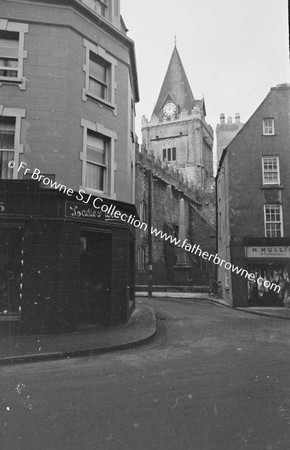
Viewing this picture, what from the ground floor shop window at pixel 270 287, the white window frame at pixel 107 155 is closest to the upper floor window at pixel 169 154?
the ground floor shop window at pixel 270 287

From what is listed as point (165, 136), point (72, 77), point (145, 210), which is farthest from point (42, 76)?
point (165, 136)

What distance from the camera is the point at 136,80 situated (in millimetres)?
16875

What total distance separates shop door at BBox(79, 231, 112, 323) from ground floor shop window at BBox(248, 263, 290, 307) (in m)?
10.6

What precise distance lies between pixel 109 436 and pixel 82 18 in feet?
39.5

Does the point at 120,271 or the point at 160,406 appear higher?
the point at 120,271

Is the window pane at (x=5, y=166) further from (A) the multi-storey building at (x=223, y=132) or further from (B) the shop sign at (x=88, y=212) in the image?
(A) the multi-storey building at (x=223, y=132)

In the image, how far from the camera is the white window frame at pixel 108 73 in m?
12.2

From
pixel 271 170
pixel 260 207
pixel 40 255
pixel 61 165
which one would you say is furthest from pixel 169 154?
pixel 40 255

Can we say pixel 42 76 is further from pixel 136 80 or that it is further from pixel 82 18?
pixel 136 80

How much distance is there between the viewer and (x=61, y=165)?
1117 cm

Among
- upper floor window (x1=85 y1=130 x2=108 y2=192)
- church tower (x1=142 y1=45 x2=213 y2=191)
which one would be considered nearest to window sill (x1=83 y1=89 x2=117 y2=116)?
upper floor window (x1=85 y1=130 x2=108 y2=192)

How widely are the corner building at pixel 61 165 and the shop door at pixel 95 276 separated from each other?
3 cm

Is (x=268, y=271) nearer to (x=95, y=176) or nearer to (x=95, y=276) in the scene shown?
(x=95, y=276)

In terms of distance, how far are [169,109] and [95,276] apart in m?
65.8
